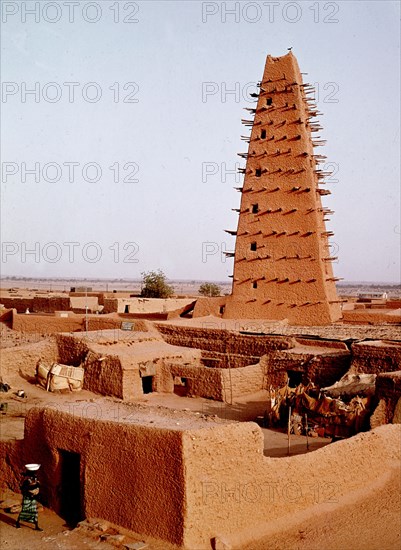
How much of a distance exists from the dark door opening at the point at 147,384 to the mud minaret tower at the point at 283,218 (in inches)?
271

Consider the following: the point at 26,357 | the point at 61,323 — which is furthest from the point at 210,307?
the point at 26,357

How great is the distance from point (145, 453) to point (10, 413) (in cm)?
776

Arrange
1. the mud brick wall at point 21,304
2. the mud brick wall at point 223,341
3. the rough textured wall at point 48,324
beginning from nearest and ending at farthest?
the mud brick wall at point 223,341, the rough textured wall at point 48,324, the mud brick wall at point 21,304

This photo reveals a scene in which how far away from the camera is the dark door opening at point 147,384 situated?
1980 centimetres

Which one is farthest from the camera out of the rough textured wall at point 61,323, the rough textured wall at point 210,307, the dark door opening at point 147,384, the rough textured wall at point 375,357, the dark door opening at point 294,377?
→ the rough textured wall at point 210,307

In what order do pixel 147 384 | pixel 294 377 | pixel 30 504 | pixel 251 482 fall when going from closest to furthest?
pixel 251 482 → pixel 30 504 → pixel 294 377 → pixel 147 384

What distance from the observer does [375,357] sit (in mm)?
17531

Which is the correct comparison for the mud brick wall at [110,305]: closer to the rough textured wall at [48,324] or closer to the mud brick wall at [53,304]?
the mud brick wall at [53,304]

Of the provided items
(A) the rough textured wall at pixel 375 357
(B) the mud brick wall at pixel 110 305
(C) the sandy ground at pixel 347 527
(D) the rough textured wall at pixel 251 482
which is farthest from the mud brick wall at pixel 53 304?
(C) the sandy ground at pixel 347 527

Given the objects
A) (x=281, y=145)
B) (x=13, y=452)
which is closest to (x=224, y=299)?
(x=281, y=145)

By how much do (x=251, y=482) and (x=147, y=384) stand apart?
10.6 metres

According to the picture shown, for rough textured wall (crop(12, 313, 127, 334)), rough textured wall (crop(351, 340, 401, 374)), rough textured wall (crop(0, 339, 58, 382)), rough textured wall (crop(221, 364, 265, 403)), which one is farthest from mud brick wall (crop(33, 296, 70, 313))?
rough textured wall (crop(351, 340, 401, 374))

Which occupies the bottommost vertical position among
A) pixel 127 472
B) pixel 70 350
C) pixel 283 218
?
pixel 127 472

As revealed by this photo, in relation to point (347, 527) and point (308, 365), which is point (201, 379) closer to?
point (308, 365)
